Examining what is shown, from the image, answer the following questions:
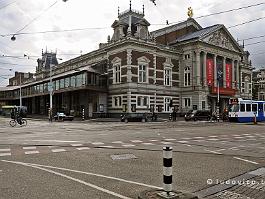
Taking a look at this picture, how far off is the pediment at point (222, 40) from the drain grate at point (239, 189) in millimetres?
56263

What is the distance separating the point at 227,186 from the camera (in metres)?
7.13

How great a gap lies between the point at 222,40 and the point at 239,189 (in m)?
63.4

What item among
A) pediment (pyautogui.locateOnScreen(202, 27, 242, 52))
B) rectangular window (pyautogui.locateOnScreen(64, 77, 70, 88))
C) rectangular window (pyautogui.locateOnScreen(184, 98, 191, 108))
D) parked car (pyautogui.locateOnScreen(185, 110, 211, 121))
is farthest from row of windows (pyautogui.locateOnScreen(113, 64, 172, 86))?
pediment (pyautogui.locateOnScreen(202, 27, 242, 52))

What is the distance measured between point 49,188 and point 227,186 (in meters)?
3.81

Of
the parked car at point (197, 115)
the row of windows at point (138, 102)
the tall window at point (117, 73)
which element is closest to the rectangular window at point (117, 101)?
the row of windows at point (138, 102)

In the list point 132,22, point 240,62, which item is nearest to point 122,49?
point 132,22

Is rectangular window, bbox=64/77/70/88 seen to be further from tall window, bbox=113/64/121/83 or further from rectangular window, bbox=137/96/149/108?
rectangular window, bbox=137/96/149/108

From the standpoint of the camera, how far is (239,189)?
691 cm

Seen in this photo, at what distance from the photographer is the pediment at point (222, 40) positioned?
6362cm

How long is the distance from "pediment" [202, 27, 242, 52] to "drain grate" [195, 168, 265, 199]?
2215 inches

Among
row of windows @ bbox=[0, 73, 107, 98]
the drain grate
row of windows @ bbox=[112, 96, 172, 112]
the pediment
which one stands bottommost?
the drain grate

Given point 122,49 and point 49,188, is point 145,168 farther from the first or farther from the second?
point 122,49

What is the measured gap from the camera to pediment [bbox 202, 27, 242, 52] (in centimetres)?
6362

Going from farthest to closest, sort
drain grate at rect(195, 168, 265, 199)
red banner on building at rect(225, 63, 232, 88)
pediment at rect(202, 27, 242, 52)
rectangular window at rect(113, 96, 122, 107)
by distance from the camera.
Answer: red banner on building at rect(225, 63, 232, 88) < pediment at rect(202, 27, 242, 52) < rectangular window at rect(113, 96, 122, 107) < drain grate at rect(195, 168, 265, 199)
